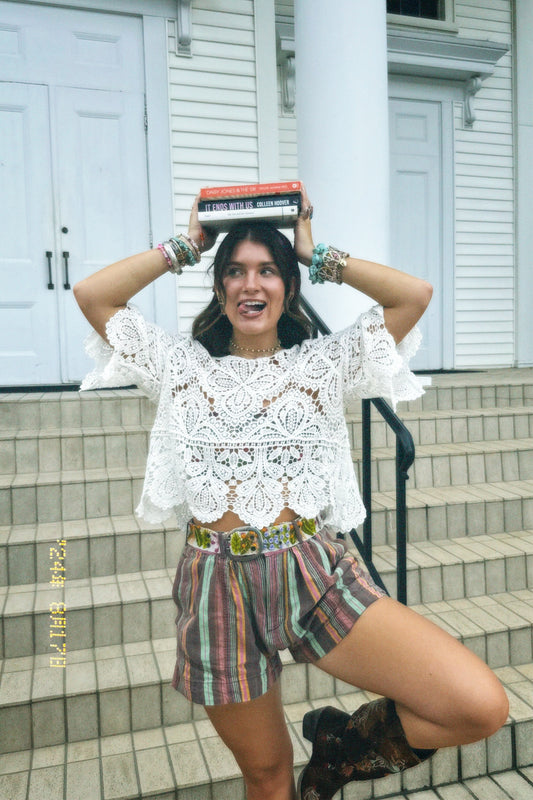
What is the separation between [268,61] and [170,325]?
6.32 ft

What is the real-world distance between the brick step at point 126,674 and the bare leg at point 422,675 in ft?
3.12

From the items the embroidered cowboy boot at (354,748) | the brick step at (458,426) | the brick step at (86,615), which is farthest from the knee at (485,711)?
the brick step at (458,426)

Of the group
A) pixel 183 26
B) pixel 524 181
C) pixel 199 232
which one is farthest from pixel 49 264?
pixel 524 181

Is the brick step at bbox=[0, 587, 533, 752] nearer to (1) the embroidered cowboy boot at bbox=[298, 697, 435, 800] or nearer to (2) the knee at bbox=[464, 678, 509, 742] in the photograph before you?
(1) the embroidered cowboy boot at bbox=[298, 697, 435, 800]

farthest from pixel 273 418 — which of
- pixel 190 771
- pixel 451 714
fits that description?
pixel 190 771

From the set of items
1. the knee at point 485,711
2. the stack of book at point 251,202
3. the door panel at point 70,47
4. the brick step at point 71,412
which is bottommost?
the knee at point 485,711

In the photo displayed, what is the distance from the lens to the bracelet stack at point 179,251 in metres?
1.37

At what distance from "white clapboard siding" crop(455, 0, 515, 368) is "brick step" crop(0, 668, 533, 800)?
3.99 metres

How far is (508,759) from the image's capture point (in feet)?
6.46

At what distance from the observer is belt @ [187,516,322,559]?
1.22 metres

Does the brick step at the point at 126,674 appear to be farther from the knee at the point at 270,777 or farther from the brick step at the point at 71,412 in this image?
the brick step at the point at 71,412

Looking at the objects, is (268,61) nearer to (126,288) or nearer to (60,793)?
(126,288)

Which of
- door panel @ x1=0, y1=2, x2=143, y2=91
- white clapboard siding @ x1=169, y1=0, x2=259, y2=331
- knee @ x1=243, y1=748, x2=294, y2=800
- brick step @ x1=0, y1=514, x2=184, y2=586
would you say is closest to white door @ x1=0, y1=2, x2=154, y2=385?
door panel @ x1=0, y1=2, x2=143, y2=91

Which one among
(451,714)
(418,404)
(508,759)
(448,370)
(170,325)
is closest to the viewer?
(451,714)
